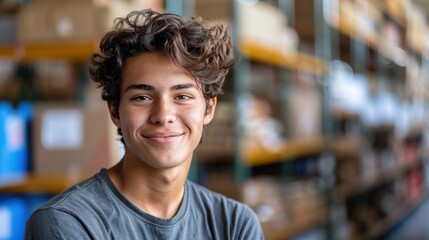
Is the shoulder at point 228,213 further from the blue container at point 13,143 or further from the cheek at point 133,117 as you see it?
the blue container at point 13,143

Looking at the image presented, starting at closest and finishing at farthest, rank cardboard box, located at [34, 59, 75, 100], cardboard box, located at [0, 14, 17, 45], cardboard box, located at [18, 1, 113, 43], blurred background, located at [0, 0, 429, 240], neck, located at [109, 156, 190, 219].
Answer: neck, located at [109, 156, 190, 219], cardboard box, located at [18, 1, 113, 43], blurred background, located at [0, 0, 429, 240], cardboard box, located at [0, 14, 17, 45], cardboard box, located at [34, 59, 75, 100]

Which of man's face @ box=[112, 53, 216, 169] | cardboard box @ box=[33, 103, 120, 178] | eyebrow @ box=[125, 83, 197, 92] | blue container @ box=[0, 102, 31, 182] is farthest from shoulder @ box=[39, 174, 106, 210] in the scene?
blue container @ box=[0, 102, 31, 182]

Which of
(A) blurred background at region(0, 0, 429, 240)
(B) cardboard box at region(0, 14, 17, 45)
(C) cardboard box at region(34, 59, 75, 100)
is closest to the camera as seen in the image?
(A) blurred background at region(0, 0, 429, 240)

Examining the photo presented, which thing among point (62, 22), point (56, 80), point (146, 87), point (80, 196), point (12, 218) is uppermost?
point (62, 22)

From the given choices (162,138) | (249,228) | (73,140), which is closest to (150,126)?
(162,138)

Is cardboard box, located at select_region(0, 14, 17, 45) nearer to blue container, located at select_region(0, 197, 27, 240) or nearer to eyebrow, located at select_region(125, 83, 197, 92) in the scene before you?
blue container, located at select_region(0, 197, 27, 240)

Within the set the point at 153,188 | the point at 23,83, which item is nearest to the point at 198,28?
the point at 153,188

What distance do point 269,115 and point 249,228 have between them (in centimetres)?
304

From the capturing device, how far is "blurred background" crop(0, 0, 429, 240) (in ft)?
9.21

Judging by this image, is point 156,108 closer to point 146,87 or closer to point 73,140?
point 146,87

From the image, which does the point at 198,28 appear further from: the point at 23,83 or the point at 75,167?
the point at 23,83

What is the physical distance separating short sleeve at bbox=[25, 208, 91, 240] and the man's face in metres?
0.19

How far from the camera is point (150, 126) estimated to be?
123cm

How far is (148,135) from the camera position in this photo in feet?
4.03
